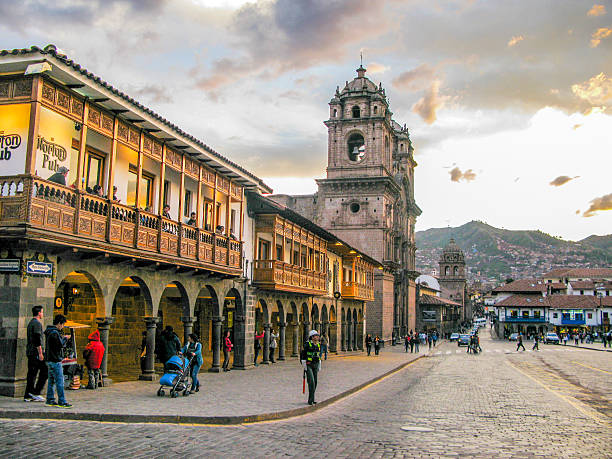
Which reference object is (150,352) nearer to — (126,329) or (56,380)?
(56,380)

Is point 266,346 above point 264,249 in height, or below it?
below

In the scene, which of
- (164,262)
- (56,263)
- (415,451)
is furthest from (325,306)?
(415,451)

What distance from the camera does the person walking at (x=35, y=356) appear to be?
11.1m

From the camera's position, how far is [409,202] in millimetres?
78062

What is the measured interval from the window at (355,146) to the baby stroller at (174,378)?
48897 mm

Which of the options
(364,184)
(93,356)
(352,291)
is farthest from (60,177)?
(364,184)

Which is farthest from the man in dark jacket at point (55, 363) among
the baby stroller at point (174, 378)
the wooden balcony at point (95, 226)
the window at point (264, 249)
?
the window at point (264, 249)

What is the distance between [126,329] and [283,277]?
23.2ft

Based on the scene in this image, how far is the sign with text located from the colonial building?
3 centimetres

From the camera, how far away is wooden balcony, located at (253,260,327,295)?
2450cm

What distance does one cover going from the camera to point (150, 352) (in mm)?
16703

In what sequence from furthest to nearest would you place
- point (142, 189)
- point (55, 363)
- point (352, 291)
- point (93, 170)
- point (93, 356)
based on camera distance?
point (352, 291) → point (142, 189) → point (93, 170) → point (93, 356) → point (55, 363)

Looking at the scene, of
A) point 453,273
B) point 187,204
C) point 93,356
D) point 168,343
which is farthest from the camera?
point 453,273

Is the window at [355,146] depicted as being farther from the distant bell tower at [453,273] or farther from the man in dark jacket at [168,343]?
the distant bell tower at [453,273]
